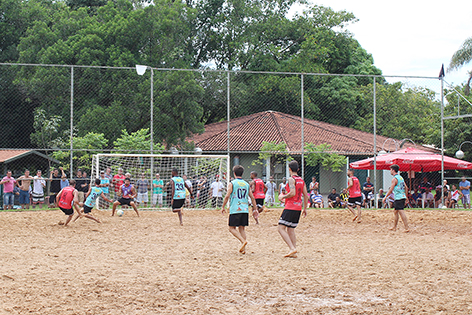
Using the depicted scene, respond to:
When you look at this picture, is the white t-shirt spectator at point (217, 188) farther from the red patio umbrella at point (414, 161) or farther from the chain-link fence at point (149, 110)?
the red patio umbrella at point (414, 161)

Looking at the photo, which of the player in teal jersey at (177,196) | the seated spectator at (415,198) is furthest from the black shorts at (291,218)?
the seated spectator at (415,198)

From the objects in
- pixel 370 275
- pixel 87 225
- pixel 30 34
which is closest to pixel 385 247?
pixel 370 275

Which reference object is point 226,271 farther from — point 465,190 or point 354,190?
point 465,190

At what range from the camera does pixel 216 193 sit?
19.4 m

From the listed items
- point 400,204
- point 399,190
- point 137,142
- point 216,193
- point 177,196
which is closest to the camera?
point 400,204

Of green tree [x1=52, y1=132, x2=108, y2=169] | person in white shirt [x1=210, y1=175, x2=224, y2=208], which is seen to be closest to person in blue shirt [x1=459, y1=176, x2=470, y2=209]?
person in white shirt [x1=210, y1=175, x2=224, y2=208]

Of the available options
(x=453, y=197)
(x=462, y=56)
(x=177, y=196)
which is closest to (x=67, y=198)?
(x=177, y=196)

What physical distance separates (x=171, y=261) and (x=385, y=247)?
4.37 meters

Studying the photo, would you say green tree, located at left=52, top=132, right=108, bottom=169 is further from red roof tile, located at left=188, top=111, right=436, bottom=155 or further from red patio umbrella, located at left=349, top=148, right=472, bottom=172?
red patio umbrella, located at left=349, top=148, right=472, bottom=172

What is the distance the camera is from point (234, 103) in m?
21.0

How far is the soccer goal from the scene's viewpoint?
1844 cm

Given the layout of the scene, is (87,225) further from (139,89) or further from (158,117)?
(139,89)

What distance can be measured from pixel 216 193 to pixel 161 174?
2.18 m

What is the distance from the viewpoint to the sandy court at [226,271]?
5809 mm
